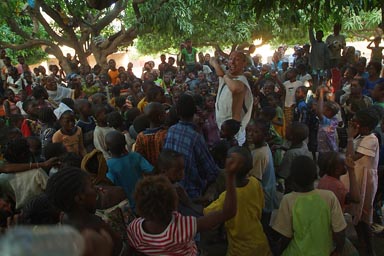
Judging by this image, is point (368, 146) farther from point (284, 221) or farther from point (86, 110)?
point (86, 110)

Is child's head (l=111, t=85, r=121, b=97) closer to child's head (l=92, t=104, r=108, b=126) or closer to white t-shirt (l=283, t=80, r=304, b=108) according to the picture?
white t-shirt (l=283, t=80, r=304, b=108)

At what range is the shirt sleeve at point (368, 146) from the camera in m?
3.19

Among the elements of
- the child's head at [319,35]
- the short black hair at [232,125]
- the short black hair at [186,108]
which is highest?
the child's head at [319,35]

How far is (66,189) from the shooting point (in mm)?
1835

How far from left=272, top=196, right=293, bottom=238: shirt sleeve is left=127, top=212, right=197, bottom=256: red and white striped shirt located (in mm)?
790

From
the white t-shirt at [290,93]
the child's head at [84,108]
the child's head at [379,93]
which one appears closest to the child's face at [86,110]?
the child's head at [84,108]

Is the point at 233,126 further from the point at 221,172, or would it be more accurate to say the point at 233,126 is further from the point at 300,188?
the point at 300,188

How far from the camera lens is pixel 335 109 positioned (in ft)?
15.0

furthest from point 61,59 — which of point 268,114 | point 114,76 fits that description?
point 268,114

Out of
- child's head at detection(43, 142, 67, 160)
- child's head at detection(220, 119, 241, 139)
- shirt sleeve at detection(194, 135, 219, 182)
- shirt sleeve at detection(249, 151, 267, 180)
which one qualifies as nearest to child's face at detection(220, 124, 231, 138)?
child's head at detection(220, 119, 241, 139)

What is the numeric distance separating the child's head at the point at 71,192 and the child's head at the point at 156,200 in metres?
0.24

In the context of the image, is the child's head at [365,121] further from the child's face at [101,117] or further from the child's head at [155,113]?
the child's face at [101,117]

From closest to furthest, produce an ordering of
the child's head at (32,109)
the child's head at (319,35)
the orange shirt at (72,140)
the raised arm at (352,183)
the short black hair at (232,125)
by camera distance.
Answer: the raised arm at (352,183), the short black hair at (232,125), the orange shirt at (72,140), the child's head at (32,109), the child's head at (319,35)

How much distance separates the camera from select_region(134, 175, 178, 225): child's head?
1965 mm
